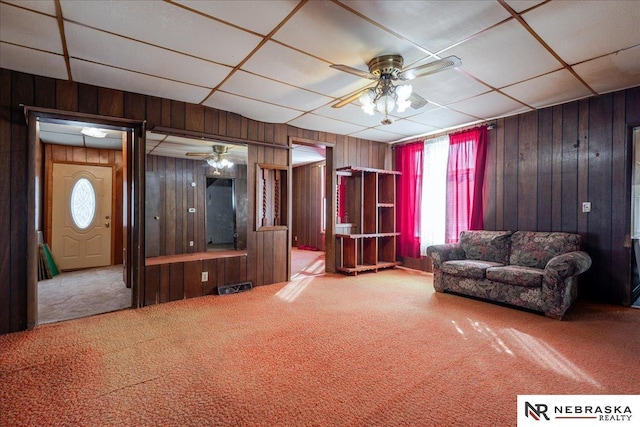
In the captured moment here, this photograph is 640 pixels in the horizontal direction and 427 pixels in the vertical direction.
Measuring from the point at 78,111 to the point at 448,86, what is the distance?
381 cm

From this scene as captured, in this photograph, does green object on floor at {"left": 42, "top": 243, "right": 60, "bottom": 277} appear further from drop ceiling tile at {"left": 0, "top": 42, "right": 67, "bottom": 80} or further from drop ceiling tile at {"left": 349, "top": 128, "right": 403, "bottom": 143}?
drop ceiling tile at {"left": 349, "top": 128, "right": 403, "bottom": 143}

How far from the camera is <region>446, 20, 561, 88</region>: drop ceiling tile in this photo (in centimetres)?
235

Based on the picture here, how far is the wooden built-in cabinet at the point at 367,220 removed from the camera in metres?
5.34

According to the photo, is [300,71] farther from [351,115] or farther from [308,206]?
[308,206]

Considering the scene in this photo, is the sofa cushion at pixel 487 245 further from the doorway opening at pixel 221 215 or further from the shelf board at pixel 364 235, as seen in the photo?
the doorway opening at pixel 221 215

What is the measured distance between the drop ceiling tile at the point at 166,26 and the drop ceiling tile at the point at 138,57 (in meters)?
0.11

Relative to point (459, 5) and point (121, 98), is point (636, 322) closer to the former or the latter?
point (459, 5)

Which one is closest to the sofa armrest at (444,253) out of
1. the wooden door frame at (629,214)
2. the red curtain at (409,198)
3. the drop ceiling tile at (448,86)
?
the red curtain at (409,198)

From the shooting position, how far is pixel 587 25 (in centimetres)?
221

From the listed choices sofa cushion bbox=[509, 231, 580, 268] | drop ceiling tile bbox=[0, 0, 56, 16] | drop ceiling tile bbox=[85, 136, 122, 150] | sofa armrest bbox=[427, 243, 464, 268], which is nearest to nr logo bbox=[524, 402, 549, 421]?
sofa cushion bbox=[509, 231, 580, 268]

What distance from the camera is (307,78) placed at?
307 centimetres

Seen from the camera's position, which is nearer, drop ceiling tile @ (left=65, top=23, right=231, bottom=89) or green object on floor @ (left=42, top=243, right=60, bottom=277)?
drop ceiling tile @ (left=65, top=23, right=231, bottom=89)

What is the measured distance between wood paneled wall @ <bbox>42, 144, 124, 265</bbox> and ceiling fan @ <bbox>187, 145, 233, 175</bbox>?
10.4ft

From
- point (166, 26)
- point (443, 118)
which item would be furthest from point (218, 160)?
point (443, 118)
